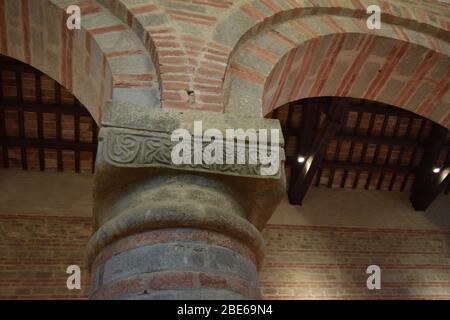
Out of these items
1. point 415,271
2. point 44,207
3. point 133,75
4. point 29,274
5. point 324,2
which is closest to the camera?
point 133,75

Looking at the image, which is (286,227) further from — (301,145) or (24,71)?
(24,71)

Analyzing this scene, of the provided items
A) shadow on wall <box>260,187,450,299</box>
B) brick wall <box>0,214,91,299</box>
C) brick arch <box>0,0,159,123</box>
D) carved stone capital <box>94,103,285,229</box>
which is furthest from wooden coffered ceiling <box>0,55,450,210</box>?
carved stone capital <box>94,103,285,229</box>

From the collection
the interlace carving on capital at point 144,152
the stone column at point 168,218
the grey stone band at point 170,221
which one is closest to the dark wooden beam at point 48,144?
the stone column at point 168,218

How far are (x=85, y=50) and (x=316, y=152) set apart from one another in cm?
596

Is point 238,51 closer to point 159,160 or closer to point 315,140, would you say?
point 159,160

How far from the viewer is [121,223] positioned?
6.83ft

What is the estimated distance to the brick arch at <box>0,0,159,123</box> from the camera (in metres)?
2.91

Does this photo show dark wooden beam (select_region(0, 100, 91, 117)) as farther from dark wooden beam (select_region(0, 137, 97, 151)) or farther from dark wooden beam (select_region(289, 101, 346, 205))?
dark wooden beam (select_region(289, 101, 346, 205))

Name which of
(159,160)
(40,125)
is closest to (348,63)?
(159,160)

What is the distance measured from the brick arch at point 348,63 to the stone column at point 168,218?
3.33ft

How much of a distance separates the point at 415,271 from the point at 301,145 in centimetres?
309

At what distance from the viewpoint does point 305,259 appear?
8.45 metres

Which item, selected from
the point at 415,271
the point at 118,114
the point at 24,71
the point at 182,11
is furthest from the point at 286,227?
the point at 118,114

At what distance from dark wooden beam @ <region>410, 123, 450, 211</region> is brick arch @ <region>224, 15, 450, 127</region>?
525 centimetres
